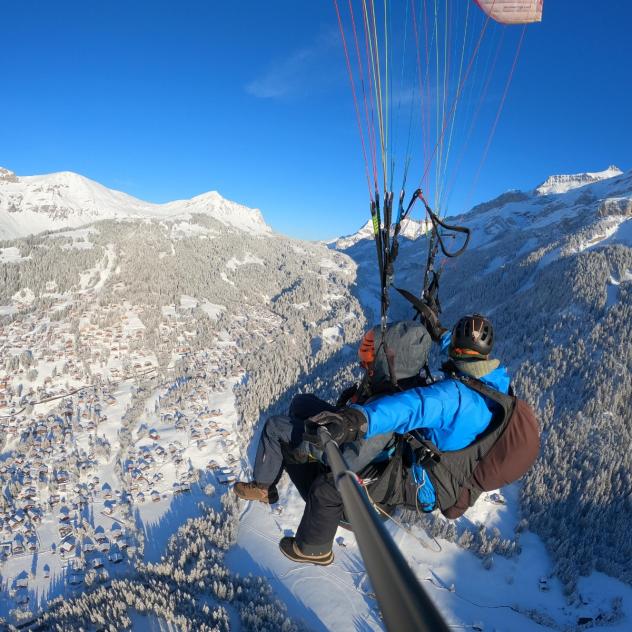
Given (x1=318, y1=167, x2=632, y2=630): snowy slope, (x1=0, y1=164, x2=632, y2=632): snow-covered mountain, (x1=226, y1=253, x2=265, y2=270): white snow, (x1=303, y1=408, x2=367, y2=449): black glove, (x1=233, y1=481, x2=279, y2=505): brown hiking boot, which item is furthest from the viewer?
(x1=226, y1=253, x2=265, y2=270): white snow

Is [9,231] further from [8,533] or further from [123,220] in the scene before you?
[8,533]

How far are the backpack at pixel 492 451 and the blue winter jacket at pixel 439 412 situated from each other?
11cm

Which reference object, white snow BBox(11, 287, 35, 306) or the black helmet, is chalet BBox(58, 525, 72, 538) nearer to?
the black helmet

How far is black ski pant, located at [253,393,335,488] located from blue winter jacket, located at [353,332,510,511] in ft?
4.90

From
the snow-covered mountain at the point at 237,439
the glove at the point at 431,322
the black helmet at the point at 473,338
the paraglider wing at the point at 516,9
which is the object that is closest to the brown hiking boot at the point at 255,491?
the black helmet at the point at 473,338

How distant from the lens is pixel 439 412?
3.74 m

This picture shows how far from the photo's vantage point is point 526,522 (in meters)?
37.0

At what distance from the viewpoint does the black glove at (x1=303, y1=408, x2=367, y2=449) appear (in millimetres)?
3289

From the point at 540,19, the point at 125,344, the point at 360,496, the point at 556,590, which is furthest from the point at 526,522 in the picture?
the point at 125,344

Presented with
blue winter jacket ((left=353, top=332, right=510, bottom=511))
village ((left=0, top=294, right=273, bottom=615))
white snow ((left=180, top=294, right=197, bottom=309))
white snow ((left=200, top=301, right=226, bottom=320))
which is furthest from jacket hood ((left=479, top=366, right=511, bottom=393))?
white snow ((left=180, top=294, right=197, bottom=309))

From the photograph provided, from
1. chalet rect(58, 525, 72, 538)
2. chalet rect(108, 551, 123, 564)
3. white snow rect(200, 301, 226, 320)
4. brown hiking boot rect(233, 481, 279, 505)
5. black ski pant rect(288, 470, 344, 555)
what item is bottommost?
chalet rect(108, 551, 123, 564)

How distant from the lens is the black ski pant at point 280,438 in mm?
4945

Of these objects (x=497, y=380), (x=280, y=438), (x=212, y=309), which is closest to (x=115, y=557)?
(x=280, y=438)

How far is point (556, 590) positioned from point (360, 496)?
45.1 m
